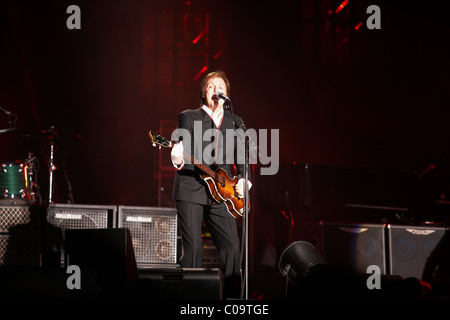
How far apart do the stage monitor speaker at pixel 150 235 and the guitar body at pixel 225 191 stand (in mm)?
876

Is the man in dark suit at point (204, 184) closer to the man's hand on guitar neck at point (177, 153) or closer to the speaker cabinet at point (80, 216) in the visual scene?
the man's hand on guitar neck at point (177, 153)

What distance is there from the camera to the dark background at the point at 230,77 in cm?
778

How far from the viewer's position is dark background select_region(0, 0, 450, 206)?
7.78 meters

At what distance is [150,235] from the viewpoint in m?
4.60

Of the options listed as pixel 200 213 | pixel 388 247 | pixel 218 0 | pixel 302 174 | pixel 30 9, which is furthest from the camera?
pixel 218 0

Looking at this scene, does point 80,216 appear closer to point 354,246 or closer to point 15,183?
point 15,183

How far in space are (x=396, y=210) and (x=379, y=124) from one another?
2.27 meters

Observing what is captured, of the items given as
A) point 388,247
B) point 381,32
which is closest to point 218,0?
point 381,32

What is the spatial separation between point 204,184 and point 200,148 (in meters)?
0.29

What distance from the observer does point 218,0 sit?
8500 mm

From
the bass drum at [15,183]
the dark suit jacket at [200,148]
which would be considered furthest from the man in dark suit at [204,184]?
the bass drum at [15,183]
